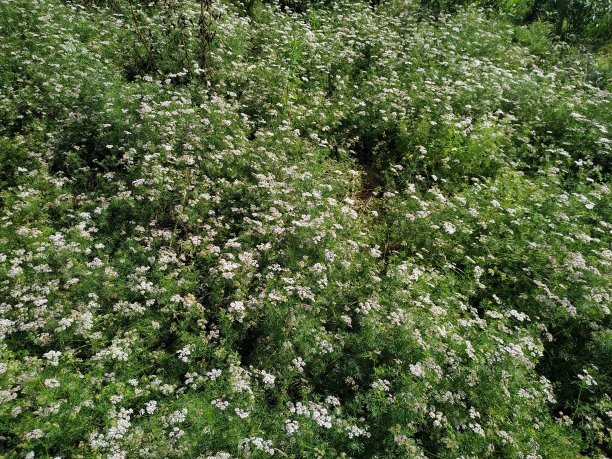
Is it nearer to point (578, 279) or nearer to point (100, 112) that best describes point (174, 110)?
point (100, 112)

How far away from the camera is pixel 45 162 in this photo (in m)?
5.54

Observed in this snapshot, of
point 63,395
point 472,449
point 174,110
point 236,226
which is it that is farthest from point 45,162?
point 472,449

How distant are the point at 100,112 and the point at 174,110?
3.15 ft

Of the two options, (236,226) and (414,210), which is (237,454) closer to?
(236,226)

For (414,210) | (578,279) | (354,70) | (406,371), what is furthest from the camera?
(354,70)

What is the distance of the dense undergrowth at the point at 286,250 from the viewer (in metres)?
3.47

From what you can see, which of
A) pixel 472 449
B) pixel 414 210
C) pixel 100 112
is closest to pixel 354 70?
pixel 414 210

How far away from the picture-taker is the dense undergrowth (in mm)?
3475

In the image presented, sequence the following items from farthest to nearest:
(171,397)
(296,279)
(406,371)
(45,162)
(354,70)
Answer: (354,70) < (45,162) < (296,279) < (406,371) < (171,397)

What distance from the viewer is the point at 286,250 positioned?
4738 mm

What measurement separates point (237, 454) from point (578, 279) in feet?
13.5

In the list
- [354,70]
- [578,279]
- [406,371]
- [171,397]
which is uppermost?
[354,70]

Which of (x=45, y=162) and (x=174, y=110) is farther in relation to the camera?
(x=174, y=110)

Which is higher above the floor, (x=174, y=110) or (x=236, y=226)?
(x=174, y=110)
